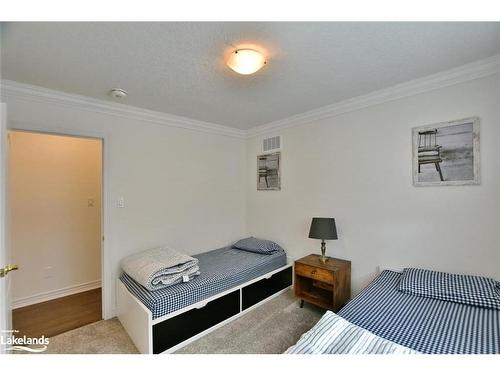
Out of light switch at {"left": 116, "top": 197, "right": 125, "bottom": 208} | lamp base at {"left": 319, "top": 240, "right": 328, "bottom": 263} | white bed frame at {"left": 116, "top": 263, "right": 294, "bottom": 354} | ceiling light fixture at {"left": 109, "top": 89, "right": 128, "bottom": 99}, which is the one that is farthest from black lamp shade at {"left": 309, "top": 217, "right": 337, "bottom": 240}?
ceiling light fixture at {"left": 109, "top": 89, "right": 128, "bottom": 99}

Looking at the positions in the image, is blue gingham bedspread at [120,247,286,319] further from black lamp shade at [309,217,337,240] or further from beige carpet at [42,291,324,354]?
black lamp shade at [309,217,337,240]

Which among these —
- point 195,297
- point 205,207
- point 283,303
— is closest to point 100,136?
point 205,207

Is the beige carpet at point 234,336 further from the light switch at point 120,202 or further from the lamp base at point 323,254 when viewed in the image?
the light switch at point 120,202

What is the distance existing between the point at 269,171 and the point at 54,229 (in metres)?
3.04

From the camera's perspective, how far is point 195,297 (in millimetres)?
2068

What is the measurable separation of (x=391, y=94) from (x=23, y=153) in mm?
4273

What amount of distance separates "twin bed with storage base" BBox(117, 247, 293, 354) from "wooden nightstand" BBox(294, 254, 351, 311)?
0.43 meters

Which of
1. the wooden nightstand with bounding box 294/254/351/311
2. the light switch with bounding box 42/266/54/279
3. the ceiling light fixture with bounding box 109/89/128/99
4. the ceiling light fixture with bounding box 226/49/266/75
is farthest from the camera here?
the light switch with bounding box 42/266/54/279

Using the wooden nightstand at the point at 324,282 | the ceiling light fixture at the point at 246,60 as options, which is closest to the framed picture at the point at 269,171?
the wooden nightstand at the point at 324,282

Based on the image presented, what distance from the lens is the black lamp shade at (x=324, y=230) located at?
2.46m

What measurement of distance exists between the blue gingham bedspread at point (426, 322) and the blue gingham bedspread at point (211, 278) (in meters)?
1.20

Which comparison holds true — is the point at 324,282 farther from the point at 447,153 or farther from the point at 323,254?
the point at 447,153

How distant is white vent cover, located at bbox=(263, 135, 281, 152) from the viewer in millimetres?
3304

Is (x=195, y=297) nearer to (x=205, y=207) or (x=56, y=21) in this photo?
(x=205, y=207)
